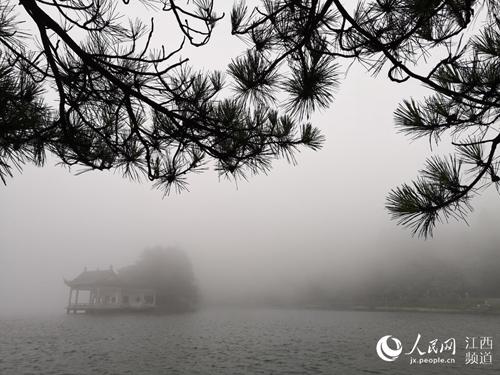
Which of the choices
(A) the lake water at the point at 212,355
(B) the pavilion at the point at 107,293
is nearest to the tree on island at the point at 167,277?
(B) the pavilion at the point at 107,293

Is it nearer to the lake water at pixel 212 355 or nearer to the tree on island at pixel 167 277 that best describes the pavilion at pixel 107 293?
the tree on island at pixel 167 277

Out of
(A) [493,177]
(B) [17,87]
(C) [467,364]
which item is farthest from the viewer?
(C) [467,364]

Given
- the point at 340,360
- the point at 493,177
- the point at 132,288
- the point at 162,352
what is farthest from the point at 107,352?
the point at 132,288

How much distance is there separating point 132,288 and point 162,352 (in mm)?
24775

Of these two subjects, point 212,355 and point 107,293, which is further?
point 107,293

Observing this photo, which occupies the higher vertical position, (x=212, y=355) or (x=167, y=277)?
(x=167, y=277)

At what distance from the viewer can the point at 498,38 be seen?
185cm

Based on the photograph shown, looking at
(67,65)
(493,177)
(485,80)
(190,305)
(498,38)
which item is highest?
(67,65)

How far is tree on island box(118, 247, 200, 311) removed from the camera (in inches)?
1657

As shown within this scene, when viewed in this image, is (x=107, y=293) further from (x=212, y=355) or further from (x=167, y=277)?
(x=212, y=355)

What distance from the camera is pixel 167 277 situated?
140ft

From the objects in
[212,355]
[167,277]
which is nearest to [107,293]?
[167,277]

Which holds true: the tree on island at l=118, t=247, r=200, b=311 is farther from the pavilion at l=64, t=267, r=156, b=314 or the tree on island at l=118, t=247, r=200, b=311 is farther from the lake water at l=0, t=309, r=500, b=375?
the lake water at l=0, t=309, r=500, b=375

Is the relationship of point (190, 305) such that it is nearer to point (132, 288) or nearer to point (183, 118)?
point (132, 288)
